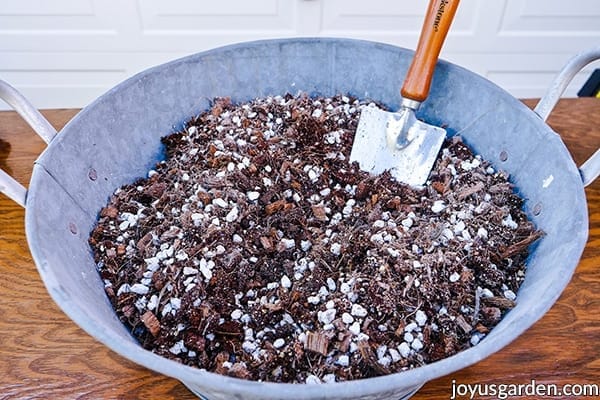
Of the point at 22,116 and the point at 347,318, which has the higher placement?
the point at 22,116

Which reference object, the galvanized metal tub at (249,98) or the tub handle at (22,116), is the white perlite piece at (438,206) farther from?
the tub handle at (22,116)

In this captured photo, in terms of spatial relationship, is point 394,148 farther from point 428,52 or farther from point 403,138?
point 428,52

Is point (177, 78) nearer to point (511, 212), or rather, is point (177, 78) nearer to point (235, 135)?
point (235, 135)

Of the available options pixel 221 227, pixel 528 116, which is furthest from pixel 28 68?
pixel 528 116

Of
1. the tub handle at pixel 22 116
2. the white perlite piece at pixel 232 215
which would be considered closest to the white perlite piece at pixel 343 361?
the white perlite piece at pixel 232 215

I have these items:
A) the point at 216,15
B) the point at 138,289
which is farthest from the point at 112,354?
the point at 216,15

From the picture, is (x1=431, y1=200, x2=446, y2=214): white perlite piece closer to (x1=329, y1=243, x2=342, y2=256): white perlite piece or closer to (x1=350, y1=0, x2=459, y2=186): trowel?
(x1=350, y1=0, x2=459, y2=186): trowel
